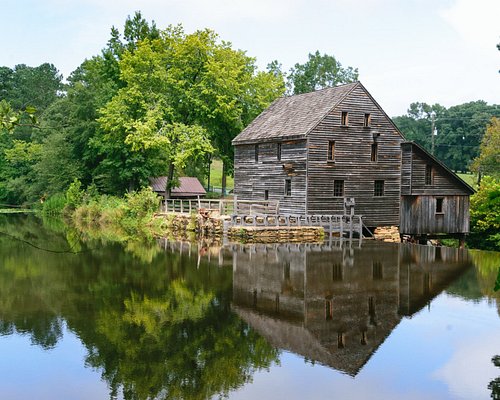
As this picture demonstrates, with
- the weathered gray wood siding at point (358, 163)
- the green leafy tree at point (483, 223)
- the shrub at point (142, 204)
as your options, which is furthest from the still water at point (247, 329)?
the shrub at point (142, 204)

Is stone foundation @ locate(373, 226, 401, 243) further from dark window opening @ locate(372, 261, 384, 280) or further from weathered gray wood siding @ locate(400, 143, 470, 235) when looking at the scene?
dark window opening @ locate(372, 261, 384, 280)

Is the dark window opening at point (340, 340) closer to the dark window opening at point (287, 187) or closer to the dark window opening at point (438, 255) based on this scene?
the dark window opening at point (438, 255)

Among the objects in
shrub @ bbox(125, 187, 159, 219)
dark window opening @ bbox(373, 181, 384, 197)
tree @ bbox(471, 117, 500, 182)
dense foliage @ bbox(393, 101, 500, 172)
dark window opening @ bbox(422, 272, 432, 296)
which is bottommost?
dark window opening @ bbox(422, 272, 432, 296)

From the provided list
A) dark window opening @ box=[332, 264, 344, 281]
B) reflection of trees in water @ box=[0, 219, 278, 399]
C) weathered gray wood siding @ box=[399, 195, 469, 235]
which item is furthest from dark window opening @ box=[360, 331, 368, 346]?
weathered gray wood siding @ box=[399, 195, 469, 235]

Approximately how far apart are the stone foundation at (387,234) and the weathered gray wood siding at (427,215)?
587 millimetres

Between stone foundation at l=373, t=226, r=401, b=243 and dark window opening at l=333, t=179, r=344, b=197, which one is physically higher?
dark window opening at l=333, t=179, r=344, b=197

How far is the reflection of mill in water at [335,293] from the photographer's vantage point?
12.7 m

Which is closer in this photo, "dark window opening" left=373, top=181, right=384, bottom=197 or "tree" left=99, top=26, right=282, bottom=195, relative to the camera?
"dark window opening" left=373, top=181, right=384, bottom=197

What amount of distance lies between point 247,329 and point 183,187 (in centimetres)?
4628

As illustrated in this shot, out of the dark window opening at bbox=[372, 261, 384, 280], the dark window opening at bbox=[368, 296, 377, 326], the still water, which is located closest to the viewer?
the still water

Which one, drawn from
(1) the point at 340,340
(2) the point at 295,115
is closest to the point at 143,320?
(1) the point at 340,340

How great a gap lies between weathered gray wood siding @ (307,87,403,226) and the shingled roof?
0.65 meters

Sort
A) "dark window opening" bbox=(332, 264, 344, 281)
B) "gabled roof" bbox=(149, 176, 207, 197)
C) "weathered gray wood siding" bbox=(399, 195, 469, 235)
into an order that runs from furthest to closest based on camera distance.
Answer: "gabled roof" bbox=(149, 176, 207, 197) → "weathered gray wood siding" bbox=(399, 195, 469, 235) → "dark window opening" bbox=(332, 264, 344, 281)

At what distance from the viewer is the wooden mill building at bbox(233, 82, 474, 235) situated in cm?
3456
